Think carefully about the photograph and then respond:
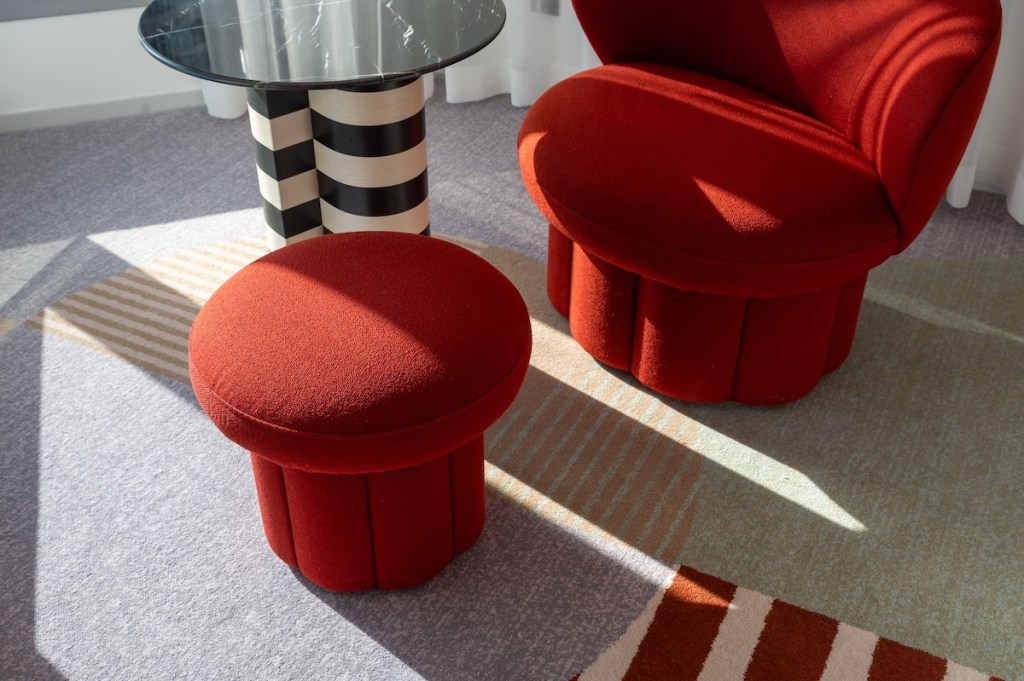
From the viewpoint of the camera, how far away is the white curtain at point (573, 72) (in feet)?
9.09

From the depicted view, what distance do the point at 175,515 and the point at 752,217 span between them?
3.75ft

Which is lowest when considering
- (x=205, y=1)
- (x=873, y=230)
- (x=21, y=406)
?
(x=21, y=406)

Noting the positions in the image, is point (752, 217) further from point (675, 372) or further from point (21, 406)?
point (21, 406)

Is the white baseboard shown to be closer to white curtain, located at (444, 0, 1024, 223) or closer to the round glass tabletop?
white curtain, located at (444, 0, 1024, 223)

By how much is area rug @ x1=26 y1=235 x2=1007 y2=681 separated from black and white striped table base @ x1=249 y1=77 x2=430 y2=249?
1.26ft

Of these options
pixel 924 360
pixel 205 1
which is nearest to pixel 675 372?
pixel 924 360

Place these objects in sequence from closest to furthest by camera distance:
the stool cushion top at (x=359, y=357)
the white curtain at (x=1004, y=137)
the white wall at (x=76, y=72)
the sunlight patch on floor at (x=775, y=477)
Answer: the stool cushion top at (x=359, y=357) < the sunlight patch on floor at (x=775, y=477) < the white curtain at (x=1004, y=137) < the white wall at (x=76, y=72)

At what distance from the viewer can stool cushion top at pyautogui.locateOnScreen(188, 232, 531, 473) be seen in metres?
1.49

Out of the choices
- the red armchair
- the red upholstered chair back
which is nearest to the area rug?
the red armchair

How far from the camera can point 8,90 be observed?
314 cm

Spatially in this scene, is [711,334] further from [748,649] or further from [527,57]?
[527,57]

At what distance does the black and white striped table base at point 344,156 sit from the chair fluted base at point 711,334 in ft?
1.16

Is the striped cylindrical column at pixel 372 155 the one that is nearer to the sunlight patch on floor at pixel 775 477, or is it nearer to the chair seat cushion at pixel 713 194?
the chair seat cushion at pixel 713 194

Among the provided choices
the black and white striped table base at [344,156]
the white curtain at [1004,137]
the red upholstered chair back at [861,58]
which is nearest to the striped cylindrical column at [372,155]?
the black and white striped table base at [344,156]
